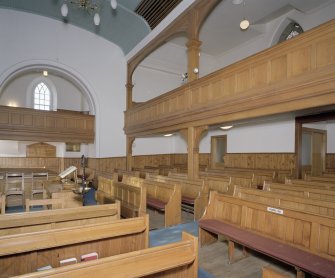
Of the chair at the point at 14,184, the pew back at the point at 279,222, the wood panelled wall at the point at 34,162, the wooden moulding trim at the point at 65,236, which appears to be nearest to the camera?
the wooden moulding trim at the point at 65,236

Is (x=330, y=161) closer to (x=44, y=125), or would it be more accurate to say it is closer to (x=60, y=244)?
(x=60, y=244)

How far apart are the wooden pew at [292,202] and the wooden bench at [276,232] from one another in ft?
0.56

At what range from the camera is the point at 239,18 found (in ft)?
32.8

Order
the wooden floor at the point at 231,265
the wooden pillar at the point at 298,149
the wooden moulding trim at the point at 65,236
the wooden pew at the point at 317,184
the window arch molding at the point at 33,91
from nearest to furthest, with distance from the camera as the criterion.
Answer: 1. the wooden moulding trim at the point at 65,236
2. the wooden floor at the point at 231,265
3. the wooden pew at the point at 317,184
4. the wooden pillar at the point at 298,149
5. the window arch molding at the point at 33,91

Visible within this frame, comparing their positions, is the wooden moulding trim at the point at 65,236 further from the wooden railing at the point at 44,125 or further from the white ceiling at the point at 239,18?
the wooden railing at the point at 44,125

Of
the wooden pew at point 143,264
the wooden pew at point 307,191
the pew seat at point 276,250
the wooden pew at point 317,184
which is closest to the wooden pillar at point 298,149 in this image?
the wooden pew at point 317,184

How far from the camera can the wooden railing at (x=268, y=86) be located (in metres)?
4.31

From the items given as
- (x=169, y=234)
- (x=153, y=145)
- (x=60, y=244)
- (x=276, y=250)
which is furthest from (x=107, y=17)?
(x=276, y=250)

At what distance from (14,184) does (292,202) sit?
25.0 ft

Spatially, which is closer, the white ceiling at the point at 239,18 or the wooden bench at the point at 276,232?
the wooden bench at the point at 276,232

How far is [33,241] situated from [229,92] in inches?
212

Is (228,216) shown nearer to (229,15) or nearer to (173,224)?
(173,224)

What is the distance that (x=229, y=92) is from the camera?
6266 millimetres

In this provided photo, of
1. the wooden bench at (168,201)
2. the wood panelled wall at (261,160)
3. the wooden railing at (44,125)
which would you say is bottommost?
the wooden bench at (168,201)
